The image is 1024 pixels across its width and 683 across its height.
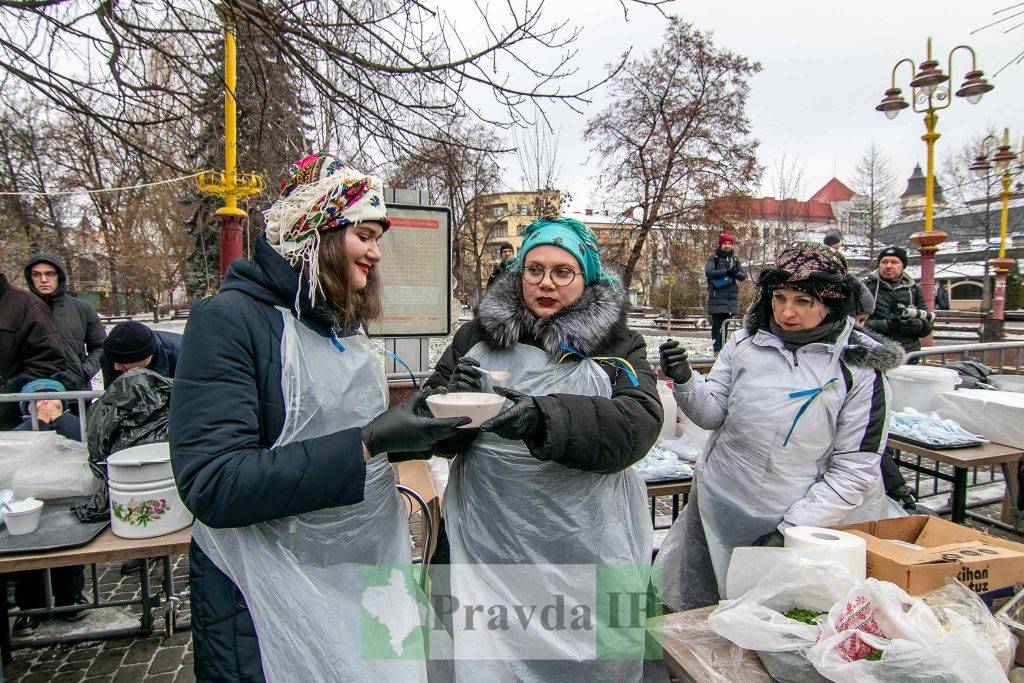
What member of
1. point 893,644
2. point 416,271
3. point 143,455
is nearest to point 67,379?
point 143,455

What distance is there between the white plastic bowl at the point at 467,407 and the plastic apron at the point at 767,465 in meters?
1.31

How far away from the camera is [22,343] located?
12.8ft

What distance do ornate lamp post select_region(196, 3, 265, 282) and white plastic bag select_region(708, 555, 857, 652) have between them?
206 inches

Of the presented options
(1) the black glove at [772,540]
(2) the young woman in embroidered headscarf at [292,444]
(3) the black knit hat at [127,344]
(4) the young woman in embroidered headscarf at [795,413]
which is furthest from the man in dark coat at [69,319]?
(1) the black glove at [772,540]

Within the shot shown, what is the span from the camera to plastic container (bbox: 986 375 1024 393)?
4.38 meters

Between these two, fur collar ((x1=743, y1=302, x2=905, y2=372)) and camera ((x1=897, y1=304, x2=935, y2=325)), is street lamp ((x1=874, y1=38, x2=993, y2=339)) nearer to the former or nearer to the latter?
camera ((x1=897, y1=304, x2=935, y2=325))

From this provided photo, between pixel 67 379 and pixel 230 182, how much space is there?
324cm

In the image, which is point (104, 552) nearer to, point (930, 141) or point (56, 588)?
point (56, 588)

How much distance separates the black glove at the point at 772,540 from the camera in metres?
2.10

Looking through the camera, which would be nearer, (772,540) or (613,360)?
(613,360)

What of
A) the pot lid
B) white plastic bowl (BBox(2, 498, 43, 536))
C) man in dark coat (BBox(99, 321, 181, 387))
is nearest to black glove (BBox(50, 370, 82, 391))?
man in dark coat (BBox(99, 321, 181, 387))

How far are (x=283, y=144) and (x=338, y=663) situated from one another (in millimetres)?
5427

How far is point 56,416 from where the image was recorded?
3578 mm

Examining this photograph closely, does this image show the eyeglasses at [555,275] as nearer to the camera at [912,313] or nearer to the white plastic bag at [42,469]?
the white plastic bag at [42,469]
